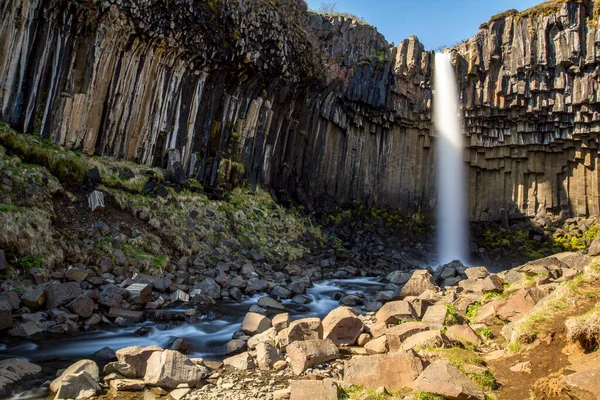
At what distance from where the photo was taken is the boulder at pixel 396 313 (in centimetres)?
916

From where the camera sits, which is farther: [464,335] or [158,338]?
[158,338]

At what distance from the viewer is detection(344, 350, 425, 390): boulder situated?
17.8 ft

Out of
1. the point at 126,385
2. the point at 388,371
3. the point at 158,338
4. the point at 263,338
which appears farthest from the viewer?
the point at 158,338

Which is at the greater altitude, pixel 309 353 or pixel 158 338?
pixel 309 353

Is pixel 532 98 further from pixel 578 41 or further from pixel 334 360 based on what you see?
pixel 334 360

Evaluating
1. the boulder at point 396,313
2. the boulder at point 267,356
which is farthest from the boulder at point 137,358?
the boulder at point 396,313

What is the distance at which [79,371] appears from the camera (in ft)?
20.1

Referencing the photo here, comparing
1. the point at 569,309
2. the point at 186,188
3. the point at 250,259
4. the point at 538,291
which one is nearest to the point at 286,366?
the point at 569,309

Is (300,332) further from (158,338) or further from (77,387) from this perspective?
(77,387)

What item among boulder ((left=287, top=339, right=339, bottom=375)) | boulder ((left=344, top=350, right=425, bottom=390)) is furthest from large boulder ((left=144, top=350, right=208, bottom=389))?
boulder ((left=344, top=350, right=425, bottom=390))

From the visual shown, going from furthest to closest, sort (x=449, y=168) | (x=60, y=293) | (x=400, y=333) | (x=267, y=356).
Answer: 1. (x=449, y=168)
2. (x=60, y=293)
3. (x=400, y=333)
4. (x=267, y=356)

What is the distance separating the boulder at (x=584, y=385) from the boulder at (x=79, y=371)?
5686 mm

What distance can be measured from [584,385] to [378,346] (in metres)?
3.70

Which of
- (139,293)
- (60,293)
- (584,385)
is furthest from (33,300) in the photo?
(584,385)
